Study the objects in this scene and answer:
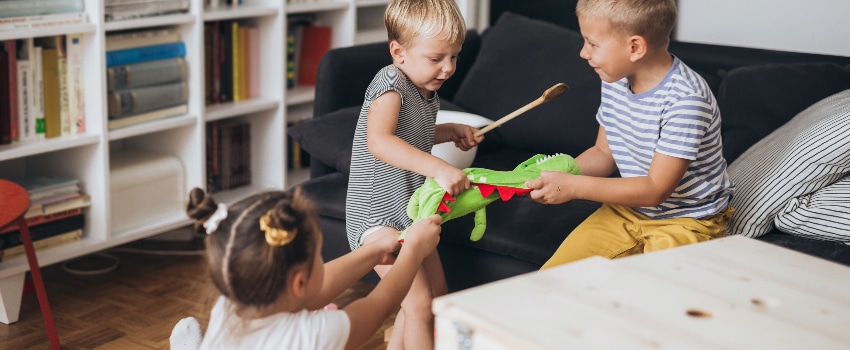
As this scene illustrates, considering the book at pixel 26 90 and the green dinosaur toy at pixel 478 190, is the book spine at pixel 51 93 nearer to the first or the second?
the book at pixel 26 90

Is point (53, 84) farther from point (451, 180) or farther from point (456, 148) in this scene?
point (451, 180)

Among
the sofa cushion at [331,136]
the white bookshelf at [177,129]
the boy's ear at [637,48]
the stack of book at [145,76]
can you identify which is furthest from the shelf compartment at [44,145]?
the boy's ear at [637,48]

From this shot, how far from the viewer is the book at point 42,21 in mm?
2393

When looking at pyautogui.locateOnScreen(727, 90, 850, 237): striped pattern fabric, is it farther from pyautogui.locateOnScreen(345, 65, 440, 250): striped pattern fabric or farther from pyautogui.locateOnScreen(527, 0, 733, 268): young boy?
pyautogui.locateOnScreen(345, 65, 440, 250): striped pattern fabric

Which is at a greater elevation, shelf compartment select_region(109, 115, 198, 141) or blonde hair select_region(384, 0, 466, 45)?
blonde hair select_region(384, 0, 466, 45)

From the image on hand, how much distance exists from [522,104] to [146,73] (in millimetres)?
1061

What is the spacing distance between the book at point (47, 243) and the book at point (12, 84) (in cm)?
28

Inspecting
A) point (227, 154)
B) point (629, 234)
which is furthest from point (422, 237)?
point (227, 154)

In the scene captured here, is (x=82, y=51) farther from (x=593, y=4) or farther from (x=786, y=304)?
(x=786, y=304)

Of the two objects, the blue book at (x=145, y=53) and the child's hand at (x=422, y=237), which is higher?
the blue book at (x=145, y=53)

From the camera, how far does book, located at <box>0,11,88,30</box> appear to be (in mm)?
2393

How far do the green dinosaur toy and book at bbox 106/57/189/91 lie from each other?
3.84 feet

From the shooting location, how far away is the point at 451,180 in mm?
1805

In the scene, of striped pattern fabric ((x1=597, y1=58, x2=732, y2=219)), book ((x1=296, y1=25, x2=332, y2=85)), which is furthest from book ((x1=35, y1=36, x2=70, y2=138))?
striped pattern fabric ((x1=597, y1=58, x2=732, y2=219))
